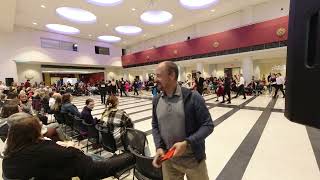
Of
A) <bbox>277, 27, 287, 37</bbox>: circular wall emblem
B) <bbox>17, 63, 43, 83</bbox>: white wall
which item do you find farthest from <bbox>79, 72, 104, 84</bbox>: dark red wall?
<bbox>277, 27, 287, 37</bbox>: circular wall emblem

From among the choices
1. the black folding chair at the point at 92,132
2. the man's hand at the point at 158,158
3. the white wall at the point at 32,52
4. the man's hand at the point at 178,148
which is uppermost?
the white wall at the point at 32,52

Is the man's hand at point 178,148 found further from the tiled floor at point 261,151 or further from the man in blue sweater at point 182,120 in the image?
the tiled floor at point 261,151

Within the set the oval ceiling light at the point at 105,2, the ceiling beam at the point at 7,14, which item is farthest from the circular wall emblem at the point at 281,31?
the ceiling beam at the point at 7,14

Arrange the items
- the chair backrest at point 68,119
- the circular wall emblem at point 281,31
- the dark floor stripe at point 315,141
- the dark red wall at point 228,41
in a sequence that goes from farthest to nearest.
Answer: the dark red wall at point 228,41 → the circular wall emblem at point 281,31 → the chair backrest at point 68,119 → the dark floor stripe at point 315,141

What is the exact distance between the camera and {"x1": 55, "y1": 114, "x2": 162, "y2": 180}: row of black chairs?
190 cm

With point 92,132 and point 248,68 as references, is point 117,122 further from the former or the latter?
point 248,68

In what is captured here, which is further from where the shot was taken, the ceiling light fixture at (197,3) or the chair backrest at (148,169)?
the ceiling light fixture at (197,3)

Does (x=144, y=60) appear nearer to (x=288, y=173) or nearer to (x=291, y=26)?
(x=288, y=173)

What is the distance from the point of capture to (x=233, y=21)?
47.5 ft

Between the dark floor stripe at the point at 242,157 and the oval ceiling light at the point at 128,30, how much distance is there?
48.5 ft

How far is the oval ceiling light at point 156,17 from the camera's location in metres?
14.5

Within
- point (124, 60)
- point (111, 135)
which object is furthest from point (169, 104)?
point (124, 60)

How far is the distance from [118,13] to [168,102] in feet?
43.4

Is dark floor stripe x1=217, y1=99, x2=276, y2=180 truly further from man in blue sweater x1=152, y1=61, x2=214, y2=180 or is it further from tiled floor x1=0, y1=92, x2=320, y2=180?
man in blue sweater x1=152, y1=61, x2=214, y2=180
